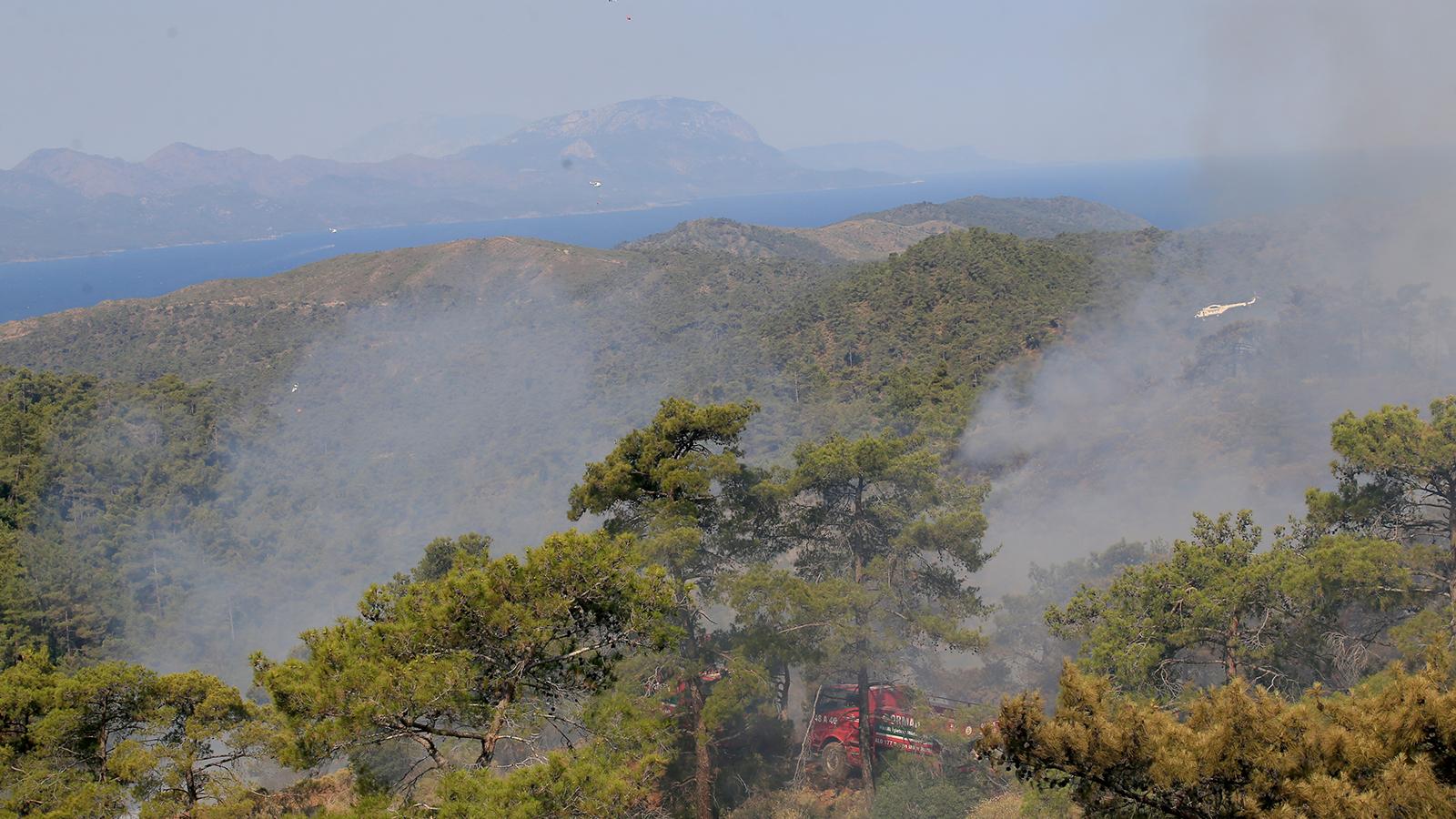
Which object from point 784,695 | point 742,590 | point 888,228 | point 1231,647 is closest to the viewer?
point 1231,647

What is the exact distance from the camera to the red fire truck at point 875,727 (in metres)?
16.5

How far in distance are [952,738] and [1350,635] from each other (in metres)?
6.04

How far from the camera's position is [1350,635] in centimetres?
1354

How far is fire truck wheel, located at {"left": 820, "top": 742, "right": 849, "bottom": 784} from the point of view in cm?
1673

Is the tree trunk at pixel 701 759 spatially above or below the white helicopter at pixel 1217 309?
below

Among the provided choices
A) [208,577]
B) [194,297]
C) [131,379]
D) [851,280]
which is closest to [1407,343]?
[851,280]

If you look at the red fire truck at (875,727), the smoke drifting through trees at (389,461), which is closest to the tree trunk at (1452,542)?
the red fire truck at (875,727)

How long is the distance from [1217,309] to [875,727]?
3535 centimetres

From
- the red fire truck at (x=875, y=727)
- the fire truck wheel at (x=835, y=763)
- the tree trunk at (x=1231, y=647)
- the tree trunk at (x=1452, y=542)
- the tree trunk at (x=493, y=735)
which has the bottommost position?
the fire truck wheel at (x=835, y=763)

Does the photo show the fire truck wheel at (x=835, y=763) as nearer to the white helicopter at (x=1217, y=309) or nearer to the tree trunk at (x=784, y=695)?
the tree trunk at (x=784, y=695)

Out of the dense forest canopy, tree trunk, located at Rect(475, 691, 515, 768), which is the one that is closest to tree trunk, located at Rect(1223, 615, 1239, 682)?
the dense forest canopy

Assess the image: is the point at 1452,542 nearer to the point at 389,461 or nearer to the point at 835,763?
the point at 835,763

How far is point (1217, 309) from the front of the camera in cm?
4434

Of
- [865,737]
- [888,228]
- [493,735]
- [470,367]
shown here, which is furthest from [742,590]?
[888,228]
